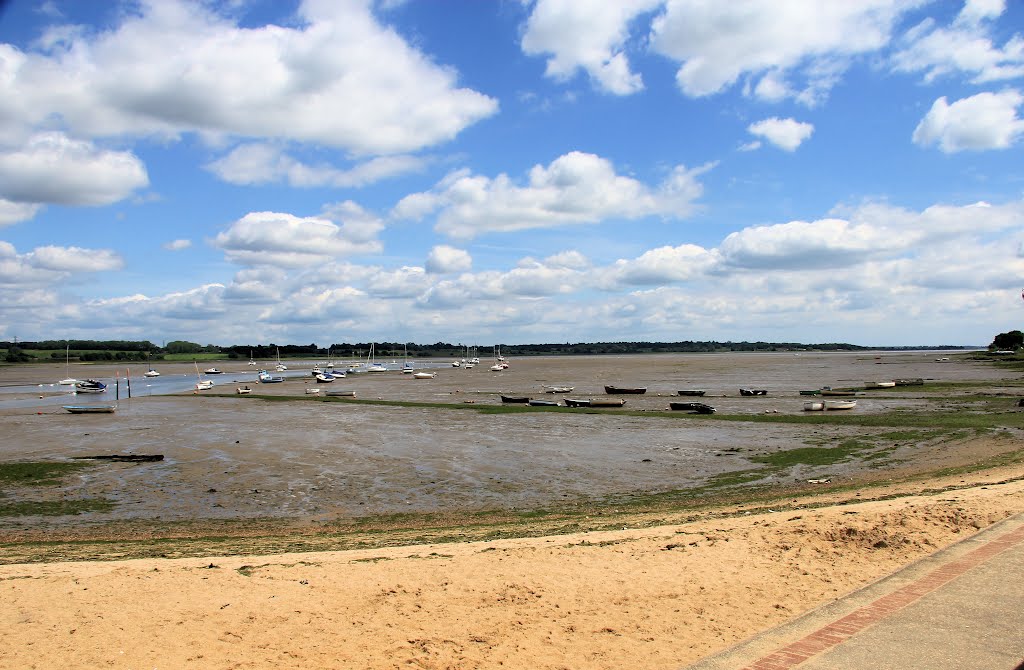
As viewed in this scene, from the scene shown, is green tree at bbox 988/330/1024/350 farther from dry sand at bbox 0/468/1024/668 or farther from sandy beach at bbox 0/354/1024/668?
dry sand at bbox 0/468/1024/668

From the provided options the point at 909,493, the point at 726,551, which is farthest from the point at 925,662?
the point at 909,493

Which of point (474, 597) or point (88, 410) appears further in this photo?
point (88, 410)

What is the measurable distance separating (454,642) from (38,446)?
31.2 meters

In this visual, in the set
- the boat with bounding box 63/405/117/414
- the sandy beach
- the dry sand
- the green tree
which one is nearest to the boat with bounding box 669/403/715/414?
the sandy beach

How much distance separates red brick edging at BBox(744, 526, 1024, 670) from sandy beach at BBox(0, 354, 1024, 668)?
0.59m

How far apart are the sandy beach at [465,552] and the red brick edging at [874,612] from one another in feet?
1.95

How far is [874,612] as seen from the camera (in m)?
7.16

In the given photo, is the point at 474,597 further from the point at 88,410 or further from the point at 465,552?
the point at 88,410

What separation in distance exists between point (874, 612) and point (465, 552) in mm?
5637

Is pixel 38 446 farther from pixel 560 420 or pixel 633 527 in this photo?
pixel 633 527

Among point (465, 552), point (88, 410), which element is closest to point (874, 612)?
point (465, 552)

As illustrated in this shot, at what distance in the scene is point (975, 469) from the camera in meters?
17.8

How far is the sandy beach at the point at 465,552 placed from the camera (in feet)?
23.1

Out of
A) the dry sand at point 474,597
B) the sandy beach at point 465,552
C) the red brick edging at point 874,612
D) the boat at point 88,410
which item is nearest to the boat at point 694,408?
the sandy beach at point 465,552
